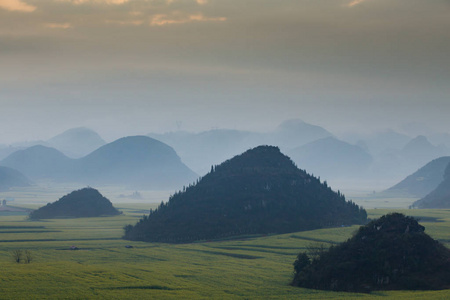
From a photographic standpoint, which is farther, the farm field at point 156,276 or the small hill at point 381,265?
the small hill at point 381,265

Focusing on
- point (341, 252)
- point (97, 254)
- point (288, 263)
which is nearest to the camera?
point (341, 252)

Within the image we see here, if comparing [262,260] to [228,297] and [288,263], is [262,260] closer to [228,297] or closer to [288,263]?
[288,263]

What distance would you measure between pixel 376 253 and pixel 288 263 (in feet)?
102

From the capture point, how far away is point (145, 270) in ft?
482

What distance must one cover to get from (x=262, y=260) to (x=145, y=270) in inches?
1416

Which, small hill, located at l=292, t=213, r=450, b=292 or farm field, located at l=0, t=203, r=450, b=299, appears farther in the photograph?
small hill, located at l=292, t=213, r=450, b=292

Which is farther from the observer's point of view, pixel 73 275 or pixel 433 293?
pixel 73 275

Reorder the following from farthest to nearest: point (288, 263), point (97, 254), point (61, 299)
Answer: point (97, 254) → point (288, 263) → point (61, 299)

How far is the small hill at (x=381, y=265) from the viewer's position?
427 ft

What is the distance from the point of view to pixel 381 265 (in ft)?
443

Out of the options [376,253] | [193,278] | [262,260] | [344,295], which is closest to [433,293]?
[344,295]

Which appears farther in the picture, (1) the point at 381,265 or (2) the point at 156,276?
(2) the point at 156,276

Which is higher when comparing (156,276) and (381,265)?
(381,265)

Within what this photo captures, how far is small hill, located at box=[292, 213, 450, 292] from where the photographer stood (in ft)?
427
